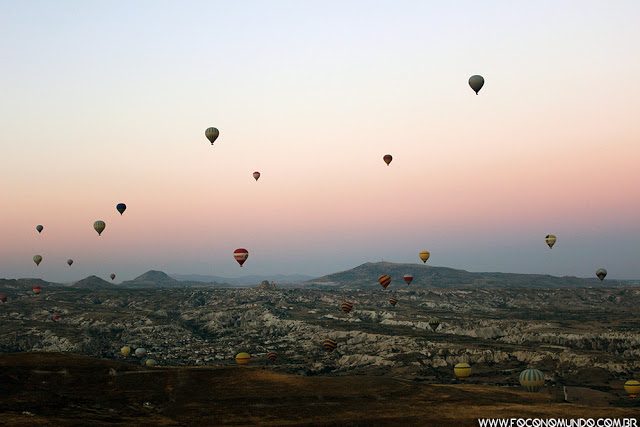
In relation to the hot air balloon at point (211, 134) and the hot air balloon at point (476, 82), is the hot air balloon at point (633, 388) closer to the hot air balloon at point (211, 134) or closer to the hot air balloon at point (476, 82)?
the hot air balloon at point (476, 82)

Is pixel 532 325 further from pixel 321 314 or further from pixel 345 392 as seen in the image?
pixel 345 392

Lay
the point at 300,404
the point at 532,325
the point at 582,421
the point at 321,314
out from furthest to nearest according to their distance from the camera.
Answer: the point at 321,314, the point at 532,325, the point at 300,404, the point at 582,421

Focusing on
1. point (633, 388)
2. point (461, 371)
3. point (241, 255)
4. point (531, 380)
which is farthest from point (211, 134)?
point (633, 388)

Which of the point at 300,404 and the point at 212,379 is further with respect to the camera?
the point at 212,379

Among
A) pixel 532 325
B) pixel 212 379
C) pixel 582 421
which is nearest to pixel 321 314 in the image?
pixel 532 325

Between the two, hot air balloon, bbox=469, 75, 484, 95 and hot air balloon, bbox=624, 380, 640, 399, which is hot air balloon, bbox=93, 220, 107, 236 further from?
hot air balloon, bbox=624, 380, 640, 399

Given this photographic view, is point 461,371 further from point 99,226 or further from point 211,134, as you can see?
point 99,226
